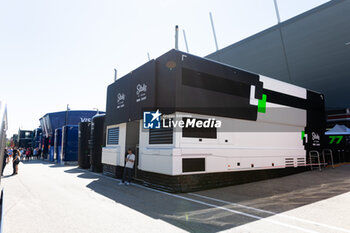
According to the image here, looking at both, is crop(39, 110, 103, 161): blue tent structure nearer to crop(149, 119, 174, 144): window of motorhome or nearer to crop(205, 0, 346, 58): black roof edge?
crop(205, 0, 346, 58): black roof edge

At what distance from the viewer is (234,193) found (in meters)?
7.39

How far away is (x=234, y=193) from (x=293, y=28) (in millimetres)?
15082

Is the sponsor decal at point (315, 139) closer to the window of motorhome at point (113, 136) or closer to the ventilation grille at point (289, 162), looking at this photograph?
the ventilation grille at point (289, 162)

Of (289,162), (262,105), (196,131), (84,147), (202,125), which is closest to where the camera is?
(196,131)

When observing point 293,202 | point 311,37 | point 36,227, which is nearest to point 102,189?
point 36,227

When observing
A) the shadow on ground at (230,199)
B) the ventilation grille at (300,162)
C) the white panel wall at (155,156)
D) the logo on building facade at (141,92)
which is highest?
the logo on building facade at (141,92)

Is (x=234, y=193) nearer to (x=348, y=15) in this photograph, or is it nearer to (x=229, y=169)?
(x=229, y=169)

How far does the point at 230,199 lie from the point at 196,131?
2.62m

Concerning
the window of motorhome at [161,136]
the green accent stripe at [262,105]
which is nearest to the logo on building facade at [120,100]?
the window of motorhome at [161,136]

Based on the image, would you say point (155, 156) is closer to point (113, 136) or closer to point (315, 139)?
point (113, 136)

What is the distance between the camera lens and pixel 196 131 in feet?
26.7

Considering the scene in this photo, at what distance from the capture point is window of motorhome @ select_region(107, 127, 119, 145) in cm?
1182

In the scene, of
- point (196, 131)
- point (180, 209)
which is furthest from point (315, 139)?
point (180, 209)

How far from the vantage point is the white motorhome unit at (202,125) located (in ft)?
25.5
